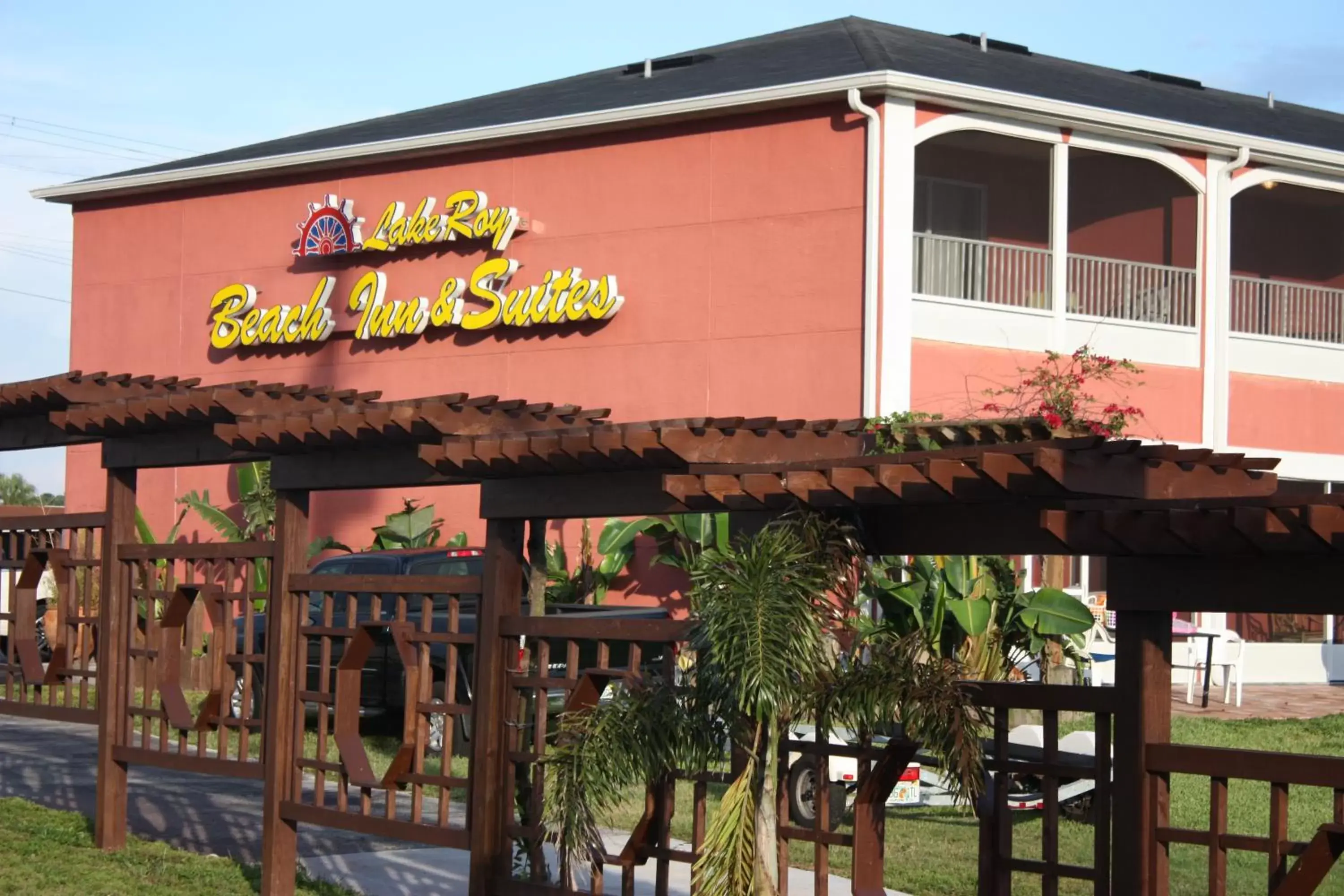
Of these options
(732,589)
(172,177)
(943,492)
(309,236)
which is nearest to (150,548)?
(732,589)

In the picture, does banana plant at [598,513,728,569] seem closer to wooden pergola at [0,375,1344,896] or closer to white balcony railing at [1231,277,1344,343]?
wooden pergola at [0,375,1344,896]

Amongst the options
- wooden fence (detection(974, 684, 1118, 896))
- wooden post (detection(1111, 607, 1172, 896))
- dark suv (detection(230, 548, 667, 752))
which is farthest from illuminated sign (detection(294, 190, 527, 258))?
wooden post (detection(1111, 607, 1172, 896))

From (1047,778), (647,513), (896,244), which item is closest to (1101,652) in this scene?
(896,244)

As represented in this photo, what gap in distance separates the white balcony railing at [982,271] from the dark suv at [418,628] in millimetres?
5613

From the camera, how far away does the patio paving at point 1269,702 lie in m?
17.3

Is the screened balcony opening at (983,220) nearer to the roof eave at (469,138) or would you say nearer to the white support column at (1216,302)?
the white support column at (1216,302)

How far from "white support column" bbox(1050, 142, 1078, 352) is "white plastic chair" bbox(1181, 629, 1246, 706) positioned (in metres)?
3.81

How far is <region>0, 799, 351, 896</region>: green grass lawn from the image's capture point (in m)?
9.51

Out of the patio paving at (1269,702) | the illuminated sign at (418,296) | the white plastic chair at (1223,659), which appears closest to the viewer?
the patio paving at (1269,702)

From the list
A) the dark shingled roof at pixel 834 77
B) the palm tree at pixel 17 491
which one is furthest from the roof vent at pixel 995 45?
the palm tree at pixel 17 491

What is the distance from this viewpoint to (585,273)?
2045cm

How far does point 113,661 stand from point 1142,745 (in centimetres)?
750

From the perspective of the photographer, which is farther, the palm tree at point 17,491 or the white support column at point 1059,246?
the palm tree at point 17,491

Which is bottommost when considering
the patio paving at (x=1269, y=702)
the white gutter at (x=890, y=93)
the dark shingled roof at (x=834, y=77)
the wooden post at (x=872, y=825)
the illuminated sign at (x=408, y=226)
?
the patio paving at (x=1269, y=702)
